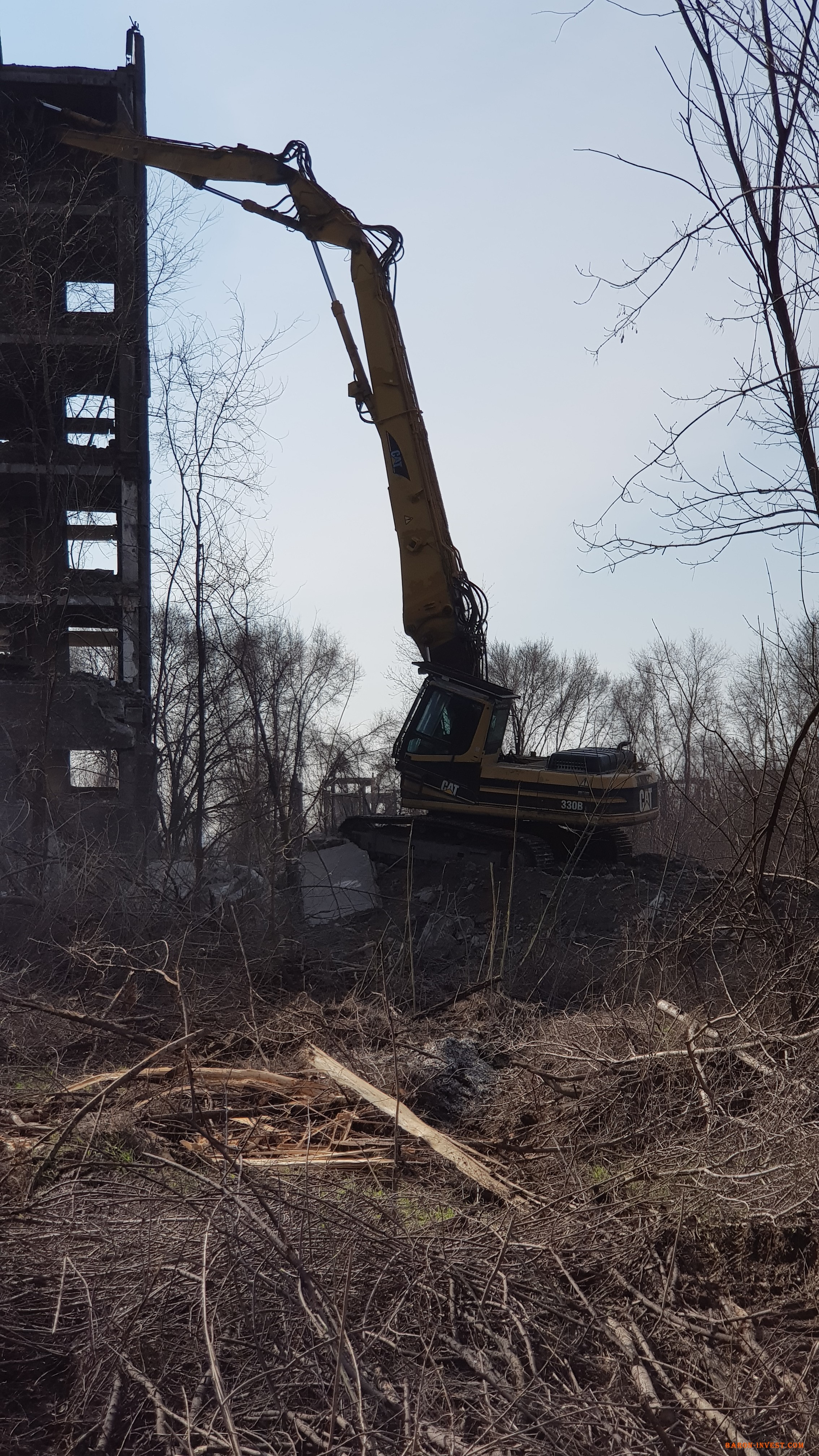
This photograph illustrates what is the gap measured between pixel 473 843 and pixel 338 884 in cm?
190

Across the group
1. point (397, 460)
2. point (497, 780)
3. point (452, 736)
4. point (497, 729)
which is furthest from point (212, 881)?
point (397, 460)

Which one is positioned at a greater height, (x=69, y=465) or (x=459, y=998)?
(x=69, y=465)

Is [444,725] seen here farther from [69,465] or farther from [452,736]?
[69,465]

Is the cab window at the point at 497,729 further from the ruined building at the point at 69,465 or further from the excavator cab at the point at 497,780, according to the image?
the ruined building at the point at 69,465

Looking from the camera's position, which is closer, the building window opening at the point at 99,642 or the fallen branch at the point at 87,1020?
the fallen branch at the point at 87,1020

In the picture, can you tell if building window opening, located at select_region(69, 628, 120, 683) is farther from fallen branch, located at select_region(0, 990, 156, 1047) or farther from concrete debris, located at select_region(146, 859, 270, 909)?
fallen branch, located at select_region(0, 990, 156, 1047)

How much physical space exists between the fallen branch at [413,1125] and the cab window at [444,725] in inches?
300

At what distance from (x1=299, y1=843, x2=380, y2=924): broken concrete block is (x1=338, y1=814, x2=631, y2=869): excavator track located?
26 centimetres

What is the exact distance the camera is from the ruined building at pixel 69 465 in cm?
1346

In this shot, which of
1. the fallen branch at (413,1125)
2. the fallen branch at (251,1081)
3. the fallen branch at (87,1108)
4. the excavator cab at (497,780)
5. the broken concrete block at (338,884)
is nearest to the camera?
the fallen branch at (87,1108)

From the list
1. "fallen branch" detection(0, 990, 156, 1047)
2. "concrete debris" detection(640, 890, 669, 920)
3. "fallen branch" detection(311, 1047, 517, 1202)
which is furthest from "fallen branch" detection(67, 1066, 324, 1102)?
"concrete debris" detection(640, 890, 669, 920)

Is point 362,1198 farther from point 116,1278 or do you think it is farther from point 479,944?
point 479,944

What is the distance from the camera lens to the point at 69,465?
1454 centimetres

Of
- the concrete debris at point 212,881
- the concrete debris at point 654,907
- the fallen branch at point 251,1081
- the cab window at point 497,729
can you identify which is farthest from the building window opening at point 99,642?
the fallen branch at point 251,1081
